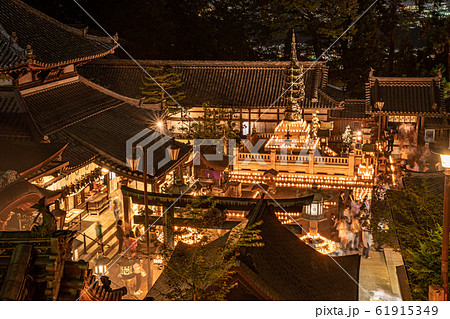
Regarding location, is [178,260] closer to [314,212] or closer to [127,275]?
[127,275]

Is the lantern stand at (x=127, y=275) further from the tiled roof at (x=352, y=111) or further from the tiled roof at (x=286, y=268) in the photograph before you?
the tiled roof at (x=352, y=111)

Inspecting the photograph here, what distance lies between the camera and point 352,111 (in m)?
36.9

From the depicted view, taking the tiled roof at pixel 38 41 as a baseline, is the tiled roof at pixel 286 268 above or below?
below

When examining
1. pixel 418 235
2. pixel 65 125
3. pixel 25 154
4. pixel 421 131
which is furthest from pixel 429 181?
pixel 421 131

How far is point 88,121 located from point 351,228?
41.2 ft

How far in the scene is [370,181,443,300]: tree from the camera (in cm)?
1048

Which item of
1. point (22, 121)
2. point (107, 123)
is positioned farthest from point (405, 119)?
point (22, 121)

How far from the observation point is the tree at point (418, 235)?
34.4ft

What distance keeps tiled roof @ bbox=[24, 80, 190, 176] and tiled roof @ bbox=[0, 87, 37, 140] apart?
1.02 metres

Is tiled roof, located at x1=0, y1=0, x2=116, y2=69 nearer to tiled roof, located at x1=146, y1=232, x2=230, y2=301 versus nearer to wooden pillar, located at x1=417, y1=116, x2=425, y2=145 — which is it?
tiled roof, located at x1=146, y1=232, x2=230, y2=301

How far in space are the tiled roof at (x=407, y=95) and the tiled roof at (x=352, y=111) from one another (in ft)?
2.53

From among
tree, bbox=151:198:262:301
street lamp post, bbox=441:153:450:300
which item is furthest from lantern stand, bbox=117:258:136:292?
street lamp post, bbox=441:153:450:300

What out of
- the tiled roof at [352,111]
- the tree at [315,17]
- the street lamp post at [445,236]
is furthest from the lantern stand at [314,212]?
the tree at [315,17]

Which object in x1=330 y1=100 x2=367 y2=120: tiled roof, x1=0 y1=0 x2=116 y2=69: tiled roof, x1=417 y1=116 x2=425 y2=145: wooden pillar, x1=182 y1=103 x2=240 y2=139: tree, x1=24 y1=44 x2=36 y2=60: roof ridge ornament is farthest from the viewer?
x1=330 y1=100 x2=367 y2=120: tiled roof
